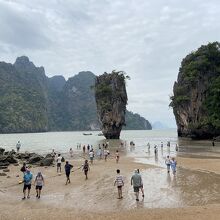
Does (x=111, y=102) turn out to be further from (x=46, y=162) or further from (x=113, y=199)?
(x=113, y=199)

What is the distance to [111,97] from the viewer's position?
313 feet

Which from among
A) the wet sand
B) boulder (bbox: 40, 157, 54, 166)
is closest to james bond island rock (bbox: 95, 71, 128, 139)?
boulder (bbox: 40, 157, 54, 166)

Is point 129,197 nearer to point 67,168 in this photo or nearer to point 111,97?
point 67,168

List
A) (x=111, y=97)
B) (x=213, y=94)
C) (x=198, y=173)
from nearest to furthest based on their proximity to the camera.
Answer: (x=198, y=173), (x=213, y=94), (x=111, y=97)

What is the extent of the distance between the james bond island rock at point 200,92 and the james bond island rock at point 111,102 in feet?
56.0

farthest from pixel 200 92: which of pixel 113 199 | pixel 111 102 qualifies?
pixel 113 199

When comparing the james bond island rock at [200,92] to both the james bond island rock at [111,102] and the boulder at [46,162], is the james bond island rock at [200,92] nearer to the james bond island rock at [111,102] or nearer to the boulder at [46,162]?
the james bond island rock at [111,102]

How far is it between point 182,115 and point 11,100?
129 meters

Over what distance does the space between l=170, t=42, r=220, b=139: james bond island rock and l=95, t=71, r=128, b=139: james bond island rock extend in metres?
17.1

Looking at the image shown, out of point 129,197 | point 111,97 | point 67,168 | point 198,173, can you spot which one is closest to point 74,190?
point 67,168

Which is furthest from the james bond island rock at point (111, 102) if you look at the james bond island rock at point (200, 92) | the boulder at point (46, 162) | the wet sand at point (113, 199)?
the wet sand at point (113, 199)

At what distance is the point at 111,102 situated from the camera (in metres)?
95.1

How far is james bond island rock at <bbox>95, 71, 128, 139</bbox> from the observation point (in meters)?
94.7

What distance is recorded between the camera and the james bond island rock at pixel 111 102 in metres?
94.7
